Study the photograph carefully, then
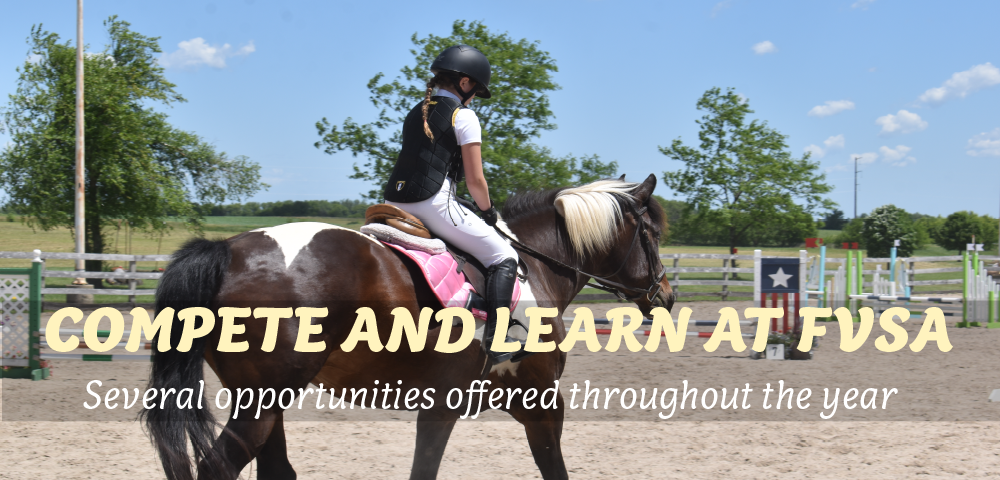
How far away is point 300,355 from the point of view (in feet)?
8.49

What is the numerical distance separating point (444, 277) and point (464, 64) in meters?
1.05

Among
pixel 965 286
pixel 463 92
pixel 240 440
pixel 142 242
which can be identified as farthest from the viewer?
pixel 142 242

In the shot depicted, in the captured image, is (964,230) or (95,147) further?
(964,230)

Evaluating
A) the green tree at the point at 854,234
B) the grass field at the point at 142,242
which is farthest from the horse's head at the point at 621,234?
the green tree at the point at 854,234

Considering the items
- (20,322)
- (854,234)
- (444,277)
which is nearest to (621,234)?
(444,277)

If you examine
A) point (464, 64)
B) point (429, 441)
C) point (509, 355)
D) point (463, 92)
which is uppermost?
point (464, 64)

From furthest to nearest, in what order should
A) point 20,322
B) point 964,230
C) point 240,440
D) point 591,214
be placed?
point 964,230, point 20,322, point 591,214, point 240,440

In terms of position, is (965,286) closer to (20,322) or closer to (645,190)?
(645,190)

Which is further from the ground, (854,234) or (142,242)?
(854,234)

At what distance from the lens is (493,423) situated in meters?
5.84

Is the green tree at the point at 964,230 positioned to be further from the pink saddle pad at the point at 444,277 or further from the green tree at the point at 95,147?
the pink saddle pad at the point at 444,277

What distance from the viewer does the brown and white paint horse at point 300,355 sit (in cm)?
252

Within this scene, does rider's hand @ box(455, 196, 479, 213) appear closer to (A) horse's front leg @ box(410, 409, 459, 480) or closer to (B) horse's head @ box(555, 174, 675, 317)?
(B) horse's head @ box(555, 174, 675, 317)

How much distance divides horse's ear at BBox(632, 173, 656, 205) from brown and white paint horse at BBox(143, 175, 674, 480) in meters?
0.84
